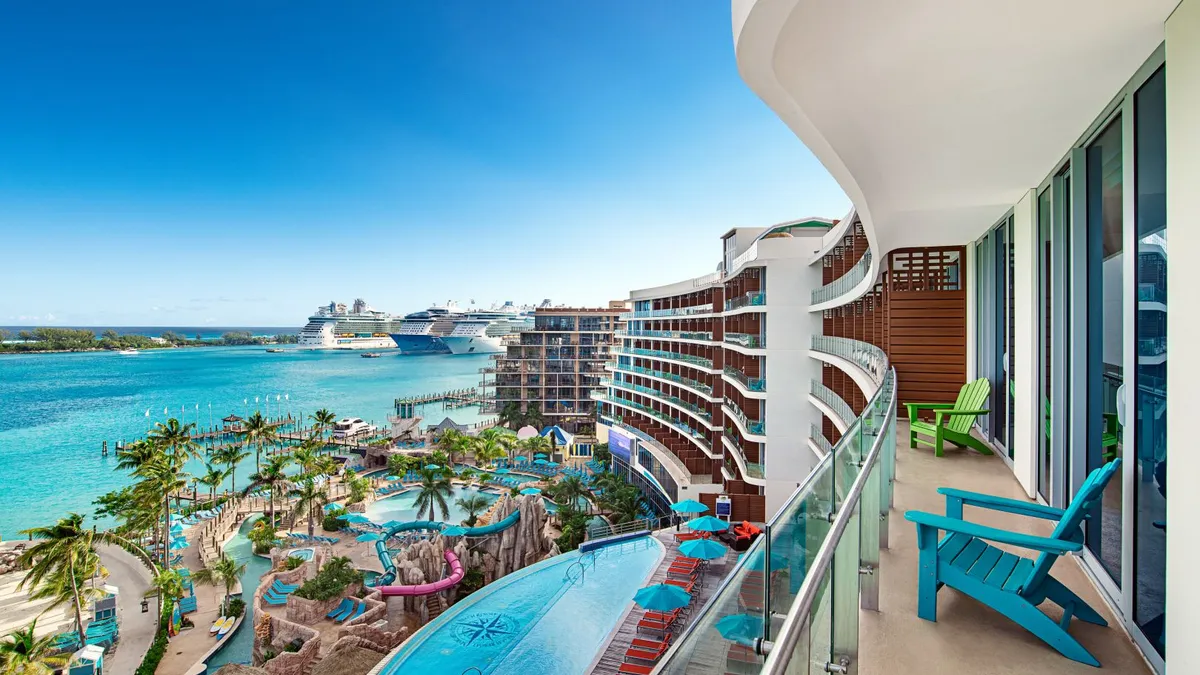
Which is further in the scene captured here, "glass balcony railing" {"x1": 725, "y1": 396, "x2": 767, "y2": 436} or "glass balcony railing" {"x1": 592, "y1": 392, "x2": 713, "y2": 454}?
"glass balcony railing" {"x1": 592, "y1": 392, "x2": 713, "y2": 454}

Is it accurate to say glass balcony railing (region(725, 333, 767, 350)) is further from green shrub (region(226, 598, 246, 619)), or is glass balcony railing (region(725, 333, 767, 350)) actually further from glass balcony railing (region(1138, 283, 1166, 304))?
green shrub (region(226, 598, 246, 619))

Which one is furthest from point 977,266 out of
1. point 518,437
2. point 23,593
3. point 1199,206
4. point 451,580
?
point 518,437

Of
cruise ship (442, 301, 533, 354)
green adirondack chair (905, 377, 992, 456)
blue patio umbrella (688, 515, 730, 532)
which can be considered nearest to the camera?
green adirondack chair (905, 377, 992, 456)

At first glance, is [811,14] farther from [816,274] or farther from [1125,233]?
[816,274]

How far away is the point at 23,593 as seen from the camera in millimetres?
19953

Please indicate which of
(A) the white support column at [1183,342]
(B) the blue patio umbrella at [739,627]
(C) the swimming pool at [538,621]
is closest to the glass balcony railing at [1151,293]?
(A) the white support column at [1183,342]

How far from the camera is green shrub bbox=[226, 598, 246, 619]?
1825cm

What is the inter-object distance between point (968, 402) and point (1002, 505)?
491cm

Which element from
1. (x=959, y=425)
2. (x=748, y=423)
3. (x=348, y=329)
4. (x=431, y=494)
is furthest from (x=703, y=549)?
(x=348, y=329)

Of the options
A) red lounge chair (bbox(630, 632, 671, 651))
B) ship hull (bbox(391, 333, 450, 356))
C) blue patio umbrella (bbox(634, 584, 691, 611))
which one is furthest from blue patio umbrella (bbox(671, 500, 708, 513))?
ship hull (bbox(391, 333, 450, 356))

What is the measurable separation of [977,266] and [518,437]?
1279 inches

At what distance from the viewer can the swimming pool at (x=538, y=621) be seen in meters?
12.7

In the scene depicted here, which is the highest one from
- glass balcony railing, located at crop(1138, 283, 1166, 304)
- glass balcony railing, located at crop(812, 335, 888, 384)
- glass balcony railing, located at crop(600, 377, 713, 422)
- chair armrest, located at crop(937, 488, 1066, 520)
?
glass balcony railing, located at crop(1138, 283, 1166, 304)

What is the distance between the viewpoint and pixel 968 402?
7707mm
